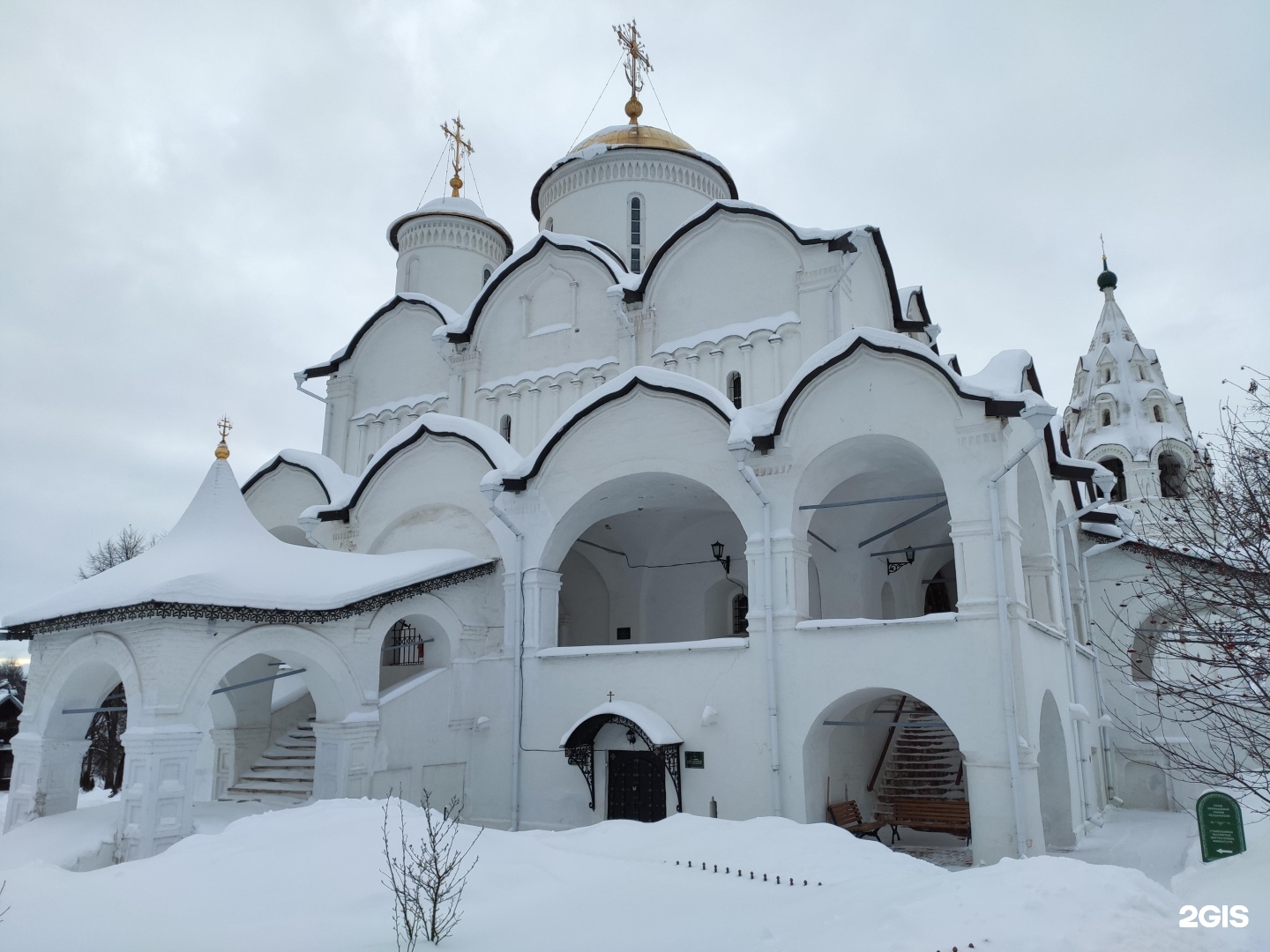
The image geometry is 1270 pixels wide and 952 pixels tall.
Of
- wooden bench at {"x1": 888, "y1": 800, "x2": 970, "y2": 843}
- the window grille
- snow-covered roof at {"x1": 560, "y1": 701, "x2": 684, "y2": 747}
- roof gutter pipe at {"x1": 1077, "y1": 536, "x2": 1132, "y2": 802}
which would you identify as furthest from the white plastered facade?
wooden bench at {"x1": 888, "y1": 800, "x2": 970, "y2": 843}

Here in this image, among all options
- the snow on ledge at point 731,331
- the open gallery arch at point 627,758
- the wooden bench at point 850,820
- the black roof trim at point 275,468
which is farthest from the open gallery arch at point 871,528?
the black roof trim at point 275,468

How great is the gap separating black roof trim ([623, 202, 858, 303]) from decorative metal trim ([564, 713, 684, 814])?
7596mm

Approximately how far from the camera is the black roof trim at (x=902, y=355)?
10.9 m

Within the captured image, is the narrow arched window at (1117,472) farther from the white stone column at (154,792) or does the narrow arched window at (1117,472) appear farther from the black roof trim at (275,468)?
the white stone column at (154,792)

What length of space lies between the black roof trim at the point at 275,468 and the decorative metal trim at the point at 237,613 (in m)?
A: 5.32

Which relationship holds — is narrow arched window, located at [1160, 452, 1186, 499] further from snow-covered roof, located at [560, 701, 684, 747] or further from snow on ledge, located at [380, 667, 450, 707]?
snow on ledge, located at [380, 667, 450, 707]

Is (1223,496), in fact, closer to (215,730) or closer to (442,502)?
(442,502)

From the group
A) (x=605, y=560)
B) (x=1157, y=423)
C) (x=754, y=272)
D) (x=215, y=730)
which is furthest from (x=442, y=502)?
(x=1157, y=423)

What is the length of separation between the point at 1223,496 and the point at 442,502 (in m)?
11.3

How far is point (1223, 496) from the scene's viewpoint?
703 centimetres

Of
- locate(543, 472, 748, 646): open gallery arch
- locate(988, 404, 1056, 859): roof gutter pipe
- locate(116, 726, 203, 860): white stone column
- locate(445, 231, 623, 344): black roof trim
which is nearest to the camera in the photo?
locate(988, 404, 1056, 859): roof gutter pipe

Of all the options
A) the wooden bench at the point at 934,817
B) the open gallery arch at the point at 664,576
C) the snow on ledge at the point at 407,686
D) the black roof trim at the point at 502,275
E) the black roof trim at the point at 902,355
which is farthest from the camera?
the black roof trim at the point at 502,275

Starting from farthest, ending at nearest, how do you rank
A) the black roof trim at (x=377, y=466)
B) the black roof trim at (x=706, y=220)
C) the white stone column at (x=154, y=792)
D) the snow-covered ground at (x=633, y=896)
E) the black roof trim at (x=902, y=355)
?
the black roof trim at (x=377, y=466) → the black roof trim at (x=706, y=220) → the black roof trim at (x=902, y=355) → the white stone column at (x=154, y=792) → the snow-covered ground at (x=633, y=896)

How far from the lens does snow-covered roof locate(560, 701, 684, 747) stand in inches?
475
